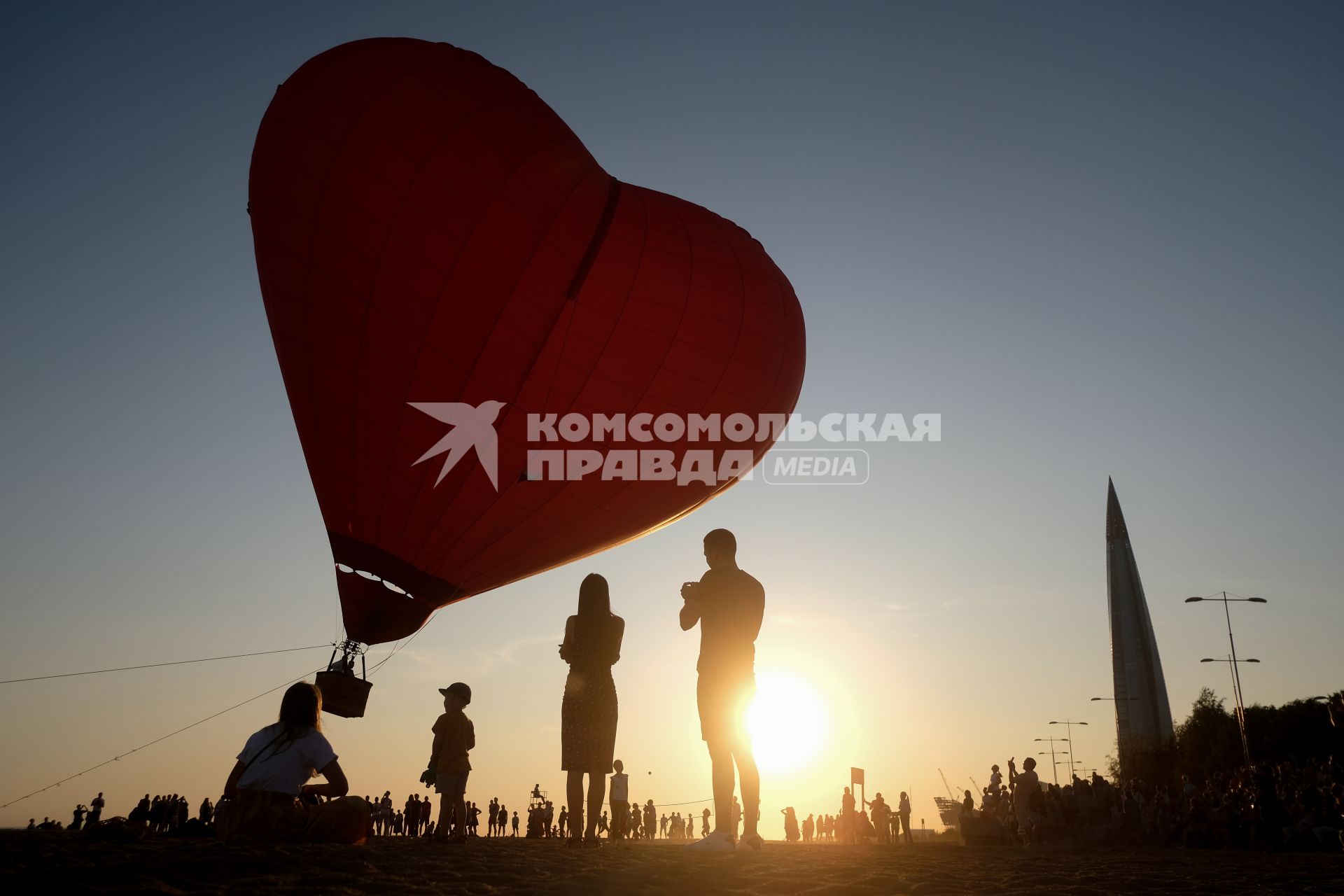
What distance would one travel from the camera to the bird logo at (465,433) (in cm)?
1628

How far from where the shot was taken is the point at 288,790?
6.43 meters

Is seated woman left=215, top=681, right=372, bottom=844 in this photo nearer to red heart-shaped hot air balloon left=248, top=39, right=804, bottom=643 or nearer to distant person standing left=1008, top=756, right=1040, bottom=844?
red heart-shaped hot air balloon left=248, top=39, right=804, bottom=643

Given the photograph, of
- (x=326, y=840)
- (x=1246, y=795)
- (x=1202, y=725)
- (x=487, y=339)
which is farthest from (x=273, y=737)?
(x=1202, y=725)

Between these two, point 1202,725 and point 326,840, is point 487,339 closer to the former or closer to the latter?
point 326,840

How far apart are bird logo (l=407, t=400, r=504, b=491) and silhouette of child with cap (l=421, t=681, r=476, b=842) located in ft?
21.3

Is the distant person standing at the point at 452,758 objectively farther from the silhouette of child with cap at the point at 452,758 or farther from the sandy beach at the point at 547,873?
the sandy beach at the point at 547,873

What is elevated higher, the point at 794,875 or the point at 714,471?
the point at 714,471

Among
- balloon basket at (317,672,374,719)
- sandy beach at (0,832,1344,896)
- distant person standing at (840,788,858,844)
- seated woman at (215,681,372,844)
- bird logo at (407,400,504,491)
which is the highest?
bird logo at (407,400,504,491)

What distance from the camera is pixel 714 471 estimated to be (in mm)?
19781

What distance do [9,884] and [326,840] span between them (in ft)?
8.65

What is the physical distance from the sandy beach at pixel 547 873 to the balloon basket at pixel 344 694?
900 cm

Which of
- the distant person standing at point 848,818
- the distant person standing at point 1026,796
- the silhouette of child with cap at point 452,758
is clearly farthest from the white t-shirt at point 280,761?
the distant person standing at point 848,818

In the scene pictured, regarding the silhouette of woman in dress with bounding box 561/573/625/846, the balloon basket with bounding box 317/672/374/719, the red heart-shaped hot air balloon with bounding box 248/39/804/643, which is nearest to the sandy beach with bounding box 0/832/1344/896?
the silhouette of woman in dress with bounding box 561/573/625/846

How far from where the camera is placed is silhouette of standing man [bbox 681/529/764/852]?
25.0 feet
